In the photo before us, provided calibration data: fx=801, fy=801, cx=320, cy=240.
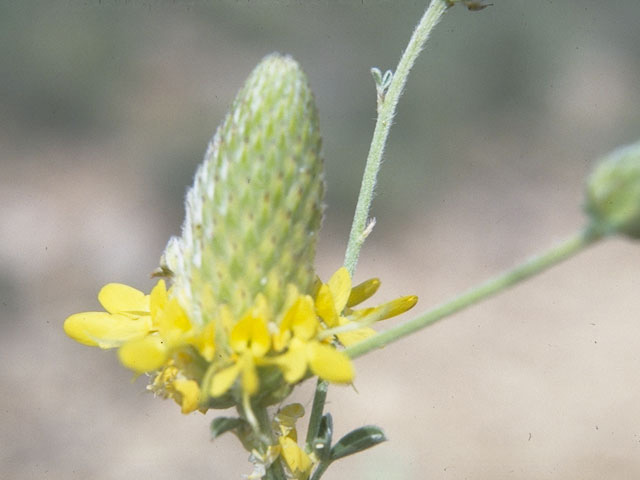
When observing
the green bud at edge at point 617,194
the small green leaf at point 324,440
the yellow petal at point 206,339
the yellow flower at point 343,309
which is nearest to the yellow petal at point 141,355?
the yellow petal at point 206,339

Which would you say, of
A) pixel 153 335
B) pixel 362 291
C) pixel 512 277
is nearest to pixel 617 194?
pixel 512 277

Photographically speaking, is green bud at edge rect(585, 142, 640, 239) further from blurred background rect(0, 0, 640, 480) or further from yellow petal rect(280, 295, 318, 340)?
blurred background rect(0, 0, 640, 480)

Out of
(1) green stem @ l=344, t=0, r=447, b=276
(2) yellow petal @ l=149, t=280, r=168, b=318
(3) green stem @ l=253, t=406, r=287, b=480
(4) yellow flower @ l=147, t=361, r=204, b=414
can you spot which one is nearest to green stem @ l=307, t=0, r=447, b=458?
(1) green stem @ l=344, t=0, r=447, b=276

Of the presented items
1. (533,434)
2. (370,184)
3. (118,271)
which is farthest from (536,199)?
(370,184)

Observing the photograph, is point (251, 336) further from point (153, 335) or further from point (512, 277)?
point (512, 277)

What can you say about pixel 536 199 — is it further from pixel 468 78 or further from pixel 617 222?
pixel 617 222

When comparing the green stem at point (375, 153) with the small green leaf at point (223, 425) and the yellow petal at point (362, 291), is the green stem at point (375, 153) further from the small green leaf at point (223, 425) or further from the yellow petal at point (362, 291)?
the small green leaf at point (223, 425)
